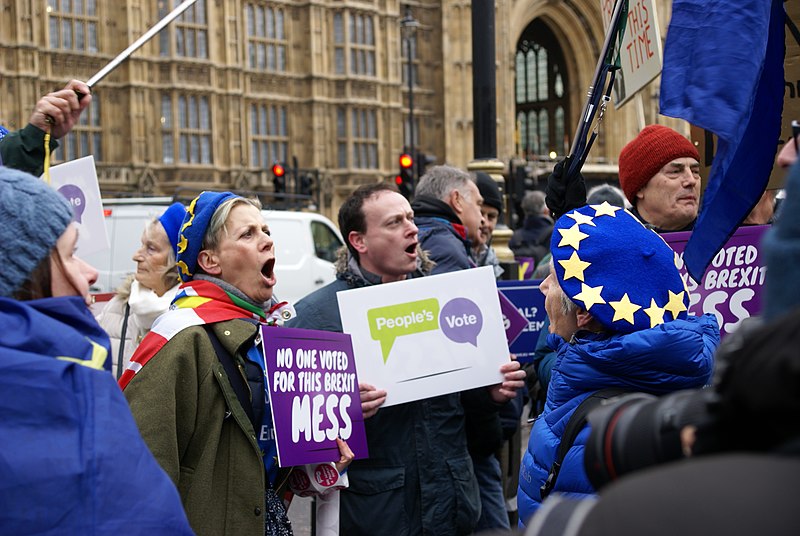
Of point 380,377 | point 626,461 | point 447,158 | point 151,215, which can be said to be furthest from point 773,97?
point 447,158

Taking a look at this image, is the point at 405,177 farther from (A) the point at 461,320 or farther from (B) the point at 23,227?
(B) the point at 23,227

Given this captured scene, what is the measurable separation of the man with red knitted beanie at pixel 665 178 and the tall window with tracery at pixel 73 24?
2410 centimetres

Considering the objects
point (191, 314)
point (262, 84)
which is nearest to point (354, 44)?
point (262, 84)

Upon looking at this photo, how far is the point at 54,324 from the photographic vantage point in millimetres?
1767

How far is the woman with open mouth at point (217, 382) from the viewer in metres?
2.55

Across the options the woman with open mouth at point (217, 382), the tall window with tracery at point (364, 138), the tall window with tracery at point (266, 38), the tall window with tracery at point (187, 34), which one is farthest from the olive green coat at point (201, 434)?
the tall window with tracery at point (364, 138)

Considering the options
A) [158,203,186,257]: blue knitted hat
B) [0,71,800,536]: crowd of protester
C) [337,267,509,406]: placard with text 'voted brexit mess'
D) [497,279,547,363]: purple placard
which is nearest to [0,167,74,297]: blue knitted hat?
[0,71,800,536]: crowd of protester

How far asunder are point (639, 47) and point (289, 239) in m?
10.3

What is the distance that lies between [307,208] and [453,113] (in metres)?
10.2

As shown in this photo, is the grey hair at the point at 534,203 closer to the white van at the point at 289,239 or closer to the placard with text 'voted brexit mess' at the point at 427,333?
the white van at the point at 289,239

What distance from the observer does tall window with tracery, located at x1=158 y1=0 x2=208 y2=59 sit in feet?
87.1

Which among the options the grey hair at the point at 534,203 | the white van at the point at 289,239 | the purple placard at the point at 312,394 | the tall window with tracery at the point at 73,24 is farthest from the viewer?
the tall window with tracery at the point at 73,24

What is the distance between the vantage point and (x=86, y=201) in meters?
4.48

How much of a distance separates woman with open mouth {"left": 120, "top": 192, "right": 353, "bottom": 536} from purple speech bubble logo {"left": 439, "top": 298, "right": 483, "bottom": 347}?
1.85 feet
